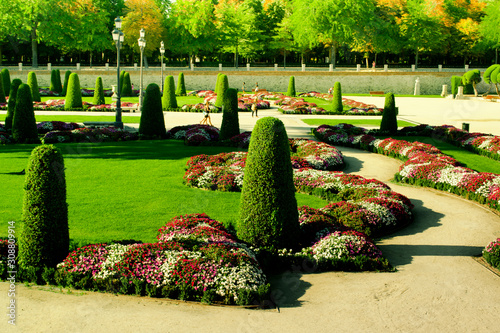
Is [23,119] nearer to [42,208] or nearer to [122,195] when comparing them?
[122,195]

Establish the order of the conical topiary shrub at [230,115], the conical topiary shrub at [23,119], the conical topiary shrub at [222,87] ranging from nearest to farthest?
1. the conical topiary shrub at [23,119]
2. the conical topiary shrub at [230,115]
3. the conical topiary shrub at [222,87]

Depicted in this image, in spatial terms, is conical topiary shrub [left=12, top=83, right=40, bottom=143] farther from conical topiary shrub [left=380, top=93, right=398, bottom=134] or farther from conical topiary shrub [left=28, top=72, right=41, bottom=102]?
conical topiary shrub [left=28, top=72, right=41, bottom=102]

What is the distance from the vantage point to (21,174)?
13.1m

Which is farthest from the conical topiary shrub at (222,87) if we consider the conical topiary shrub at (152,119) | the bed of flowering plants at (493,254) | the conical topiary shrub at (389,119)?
the bed of flowering plants at (493,254)

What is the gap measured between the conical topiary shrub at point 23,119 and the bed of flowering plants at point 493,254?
616 inches

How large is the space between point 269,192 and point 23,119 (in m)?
13.6

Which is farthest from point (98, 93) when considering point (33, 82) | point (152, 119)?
point (152, 119)

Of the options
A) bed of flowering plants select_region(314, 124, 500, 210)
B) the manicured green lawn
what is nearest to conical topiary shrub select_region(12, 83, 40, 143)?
the manicured green lawn

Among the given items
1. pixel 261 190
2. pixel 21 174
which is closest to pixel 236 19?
Result: pixel 21 174

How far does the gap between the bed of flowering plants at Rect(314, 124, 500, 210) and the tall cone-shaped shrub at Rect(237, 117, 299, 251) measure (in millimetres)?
5501

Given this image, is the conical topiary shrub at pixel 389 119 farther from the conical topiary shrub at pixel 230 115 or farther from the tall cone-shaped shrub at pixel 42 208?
the tall cone-shaped shrub at pixel 42 208

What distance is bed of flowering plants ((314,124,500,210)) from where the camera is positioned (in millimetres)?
11344

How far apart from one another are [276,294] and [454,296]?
2365 mm

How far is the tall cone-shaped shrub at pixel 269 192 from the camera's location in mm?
7609
